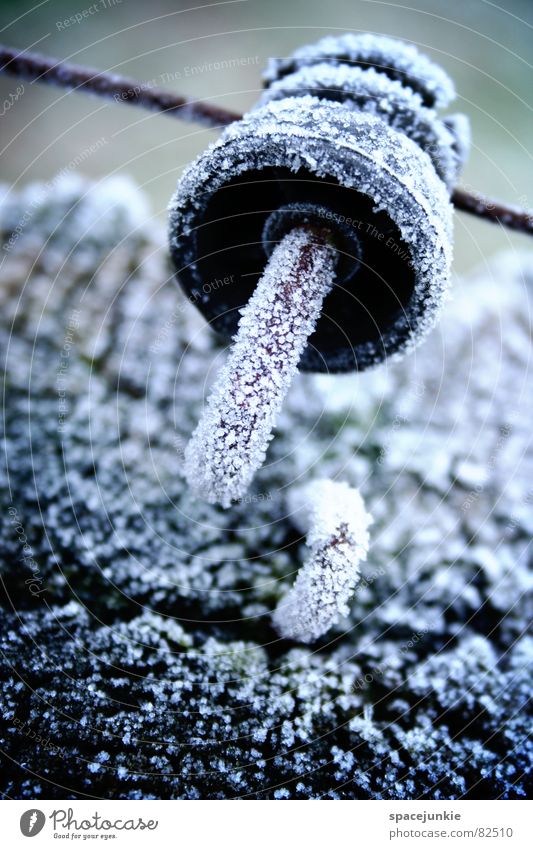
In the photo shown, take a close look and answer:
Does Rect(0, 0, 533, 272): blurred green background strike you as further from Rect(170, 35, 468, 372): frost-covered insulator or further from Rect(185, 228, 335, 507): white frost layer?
Rect(185, 228, 335, 507): white frost layer

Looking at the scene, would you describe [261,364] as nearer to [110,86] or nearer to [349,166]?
[349,166]

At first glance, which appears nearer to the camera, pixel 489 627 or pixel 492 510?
pixel 489 627

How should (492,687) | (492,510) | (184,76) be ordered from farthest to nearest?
(184,76) → (492,510) → (492,687)

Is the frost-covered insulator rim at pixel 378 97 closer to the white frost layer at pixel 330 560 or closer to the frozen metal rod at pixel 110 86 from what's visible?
the frozen metal rod at pixel 110 86

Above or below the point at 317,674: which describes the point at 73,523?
above
